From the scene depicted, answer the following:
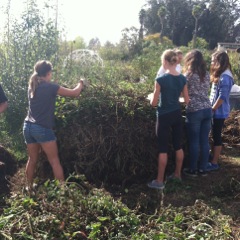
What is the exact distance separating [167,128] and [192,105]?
0.51m

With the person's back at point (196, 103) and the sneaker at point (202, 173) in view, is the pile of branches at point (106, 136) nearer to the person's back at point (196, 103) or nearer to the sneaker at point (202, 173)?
the person's back at point (196, 103)

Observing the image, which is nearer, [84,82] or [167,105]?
[167,105]

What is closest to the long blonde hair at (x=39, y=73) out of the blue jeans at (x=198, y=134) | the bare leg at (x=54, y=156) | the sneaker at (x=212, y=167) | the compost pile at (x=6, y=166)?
the bare leg at (x=54, y=156)

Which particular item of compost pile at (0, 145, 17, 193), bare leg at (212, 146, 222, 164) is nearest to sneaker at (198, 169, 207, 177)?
bare leg at (212, 146, 222, 164)

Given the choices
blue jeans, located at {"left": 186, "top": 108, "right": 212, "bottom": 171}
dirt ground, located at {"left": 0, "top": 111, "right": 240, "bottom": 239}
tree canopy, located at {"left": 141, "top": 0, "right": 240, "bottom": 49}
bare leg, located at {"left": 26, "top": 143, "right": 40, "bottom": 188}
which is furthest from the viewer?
tree canopy, located at {"left": 141, "top": 0, "right": 240, "bottom": 49}

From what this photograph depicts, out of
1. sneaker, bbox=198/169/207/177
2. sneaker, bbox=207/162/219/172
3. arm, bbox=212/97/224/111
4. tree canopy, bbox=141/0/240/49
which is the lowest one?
sneaker, bbox=198/169/207/177

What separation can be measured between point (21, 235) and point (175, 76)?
7.63ft

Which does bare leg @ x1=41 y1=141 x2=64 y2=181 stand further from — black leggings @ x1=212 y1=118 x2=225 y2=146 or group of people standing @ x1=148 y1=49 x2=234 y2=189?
black leggings @ x1=212 y1=118 x2=225 y2=146

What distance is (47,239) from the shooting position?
8.88ft

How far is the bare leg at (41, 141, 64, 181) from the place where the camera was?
403 cm

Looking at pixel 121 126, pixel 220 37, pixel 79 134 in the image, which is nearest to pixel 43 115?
pixel 79 134

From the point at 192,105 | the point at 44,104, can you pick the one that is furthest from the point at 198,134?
the point at 44,104

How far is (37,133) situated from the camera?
3953mm

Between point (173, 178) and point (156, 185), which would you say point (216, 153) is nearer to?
point (173, 178)
